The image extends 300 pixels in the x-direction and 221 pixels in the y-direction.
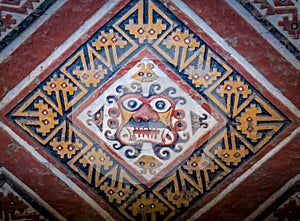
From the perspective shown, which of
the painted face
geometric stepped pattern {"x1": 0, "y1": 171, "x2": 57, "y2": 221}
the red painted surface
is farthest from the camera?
geometric stepped pattern {"x1": 0, "y1": 171, "x2": 57, "y2": 221}

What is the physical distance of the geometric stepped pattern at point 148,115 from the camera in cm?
263

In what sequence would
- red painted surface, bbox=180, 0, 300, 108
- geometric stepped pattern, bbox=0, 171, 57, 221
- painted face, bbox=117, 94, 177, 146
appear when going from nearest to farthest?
red painted surface, bbox=180, 0, 300, 108 < painted face, bbox=117, 94, 177, 146 < geometric stepped pattern, bbox=0, 171, 57, 221

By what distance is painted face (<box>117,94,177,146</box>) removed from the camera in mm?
Answer: 2670

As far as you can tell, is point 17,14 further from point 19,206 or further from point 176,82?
point 19,206

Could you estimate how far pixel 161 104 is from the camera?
267 cm

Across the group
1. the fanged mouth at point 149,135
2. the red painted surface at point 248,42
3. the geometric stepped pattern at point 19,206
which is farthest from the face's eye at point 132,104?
the geometric stepped pattern at point 19,206

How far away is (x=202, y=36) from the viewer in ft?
8.54

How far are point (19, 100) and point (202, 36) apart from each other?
3.26 feet

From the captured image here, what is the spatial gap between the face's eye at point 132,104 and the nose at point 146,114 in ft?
0.07

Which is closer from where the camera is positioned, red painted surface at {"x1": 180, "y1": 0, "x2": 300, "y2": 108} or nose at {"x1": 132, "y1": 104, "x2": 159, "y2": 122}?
red painted surface at {"x1": 180, "y1": 0, "x2": 300, "y2": 108}

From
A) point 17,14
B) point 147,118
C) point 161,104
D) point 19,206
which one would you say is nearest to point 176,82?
point 161,104

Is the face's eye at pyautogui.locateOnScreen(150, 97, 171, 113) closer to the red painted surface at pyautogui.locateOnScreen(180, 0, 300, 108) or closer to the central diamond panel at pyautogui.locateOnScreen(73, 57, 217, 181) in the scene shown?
the central diamond panel at pyautogui.locateOnScreen(73, 57, 217, 181)

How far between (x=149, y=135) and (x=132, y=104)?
0.60 ft

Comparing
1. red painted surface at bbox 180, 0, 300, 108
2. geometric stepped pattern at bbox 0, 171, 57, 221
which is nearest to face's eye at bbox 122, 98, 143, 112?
red painted surface at bbox 180, 0, 300, 108
